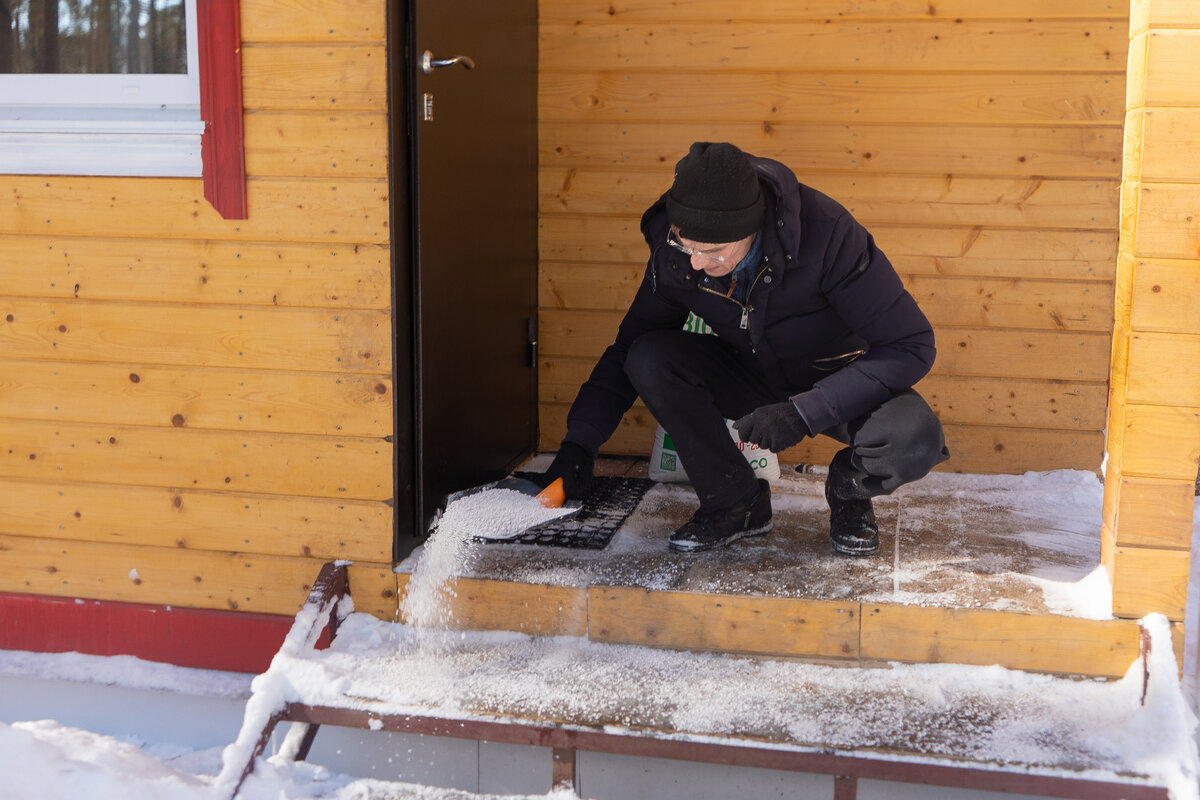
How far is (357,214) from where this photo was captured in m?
2.55

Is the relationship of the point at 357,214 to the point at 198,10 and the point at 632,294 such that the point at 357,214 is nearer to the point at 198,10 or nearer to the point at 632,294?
the point at 198,10

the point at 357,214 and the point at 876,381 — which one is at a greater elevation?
the point at 357,214

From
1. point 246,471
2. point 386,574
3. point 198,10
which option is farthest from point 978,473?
point 198,10

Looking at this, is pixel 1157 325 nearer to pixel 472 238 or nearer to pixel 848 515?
pixel 848 515

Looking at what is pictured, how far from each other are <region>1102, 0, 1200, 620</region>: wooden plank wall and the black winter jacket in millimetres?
464

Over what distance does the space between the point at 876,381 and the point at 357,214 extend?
4.12 ft

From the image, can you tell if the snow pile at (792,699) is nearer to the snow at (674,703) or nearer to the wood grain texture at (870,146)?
the snow at (674,703)

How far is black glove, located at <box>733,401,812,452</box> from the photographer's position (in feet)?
8.44

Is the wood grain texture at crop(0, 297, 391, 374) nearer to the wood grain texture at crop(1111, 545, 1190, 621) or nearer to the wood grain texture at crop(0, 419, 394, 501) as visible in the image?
the wood grain texture at crop(0, 419, 394, 501)

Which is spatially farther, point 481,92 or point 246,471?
point 481,92

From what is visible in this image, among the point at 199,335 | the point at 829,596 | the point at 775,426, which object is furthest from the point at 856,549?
the point at 199,335

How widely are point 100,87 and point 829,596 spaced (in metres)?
2.07

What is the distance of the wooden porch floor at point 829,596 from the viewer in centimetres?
243

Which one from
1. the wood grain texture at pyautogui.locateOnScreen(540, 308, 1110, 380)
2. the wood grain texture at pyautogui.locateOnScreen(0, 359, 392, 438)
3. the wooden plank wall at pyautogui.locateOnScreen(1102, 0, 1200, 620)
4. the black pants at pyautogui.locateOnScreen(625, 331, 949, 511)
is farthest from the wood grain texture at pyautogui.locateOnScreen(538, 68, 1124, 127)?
the wood grain texture at pyautogui.locateOnScreen(0, 359, 392, 438)
